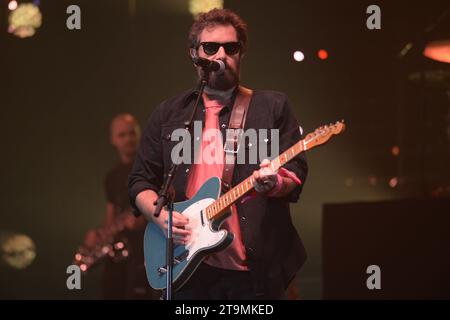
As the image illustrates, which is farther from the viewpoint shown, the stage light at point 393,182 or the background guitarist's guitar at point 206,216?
the stage light at point 393,182

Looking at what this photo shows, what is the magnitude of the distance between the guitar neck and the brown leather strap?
73mm

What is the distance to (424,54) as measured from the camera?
17.5ft

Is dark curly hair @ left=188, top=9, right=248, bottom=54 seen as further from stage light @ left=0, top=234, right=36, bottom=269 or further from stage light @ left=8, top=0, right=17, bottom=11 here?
stage light @ left=0, top=234, right=36, bottom=269

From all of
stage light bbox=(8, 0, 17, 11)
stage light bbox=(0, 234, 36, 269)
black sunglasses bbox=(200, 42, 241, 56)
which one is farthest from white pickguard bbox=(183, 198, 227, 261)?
stage light bbox=(8, 0, 17, 11)

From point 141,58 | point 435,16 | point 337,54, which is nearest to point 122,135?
point 141,58

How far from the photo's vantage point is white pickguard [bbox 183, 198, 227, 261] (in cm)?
349

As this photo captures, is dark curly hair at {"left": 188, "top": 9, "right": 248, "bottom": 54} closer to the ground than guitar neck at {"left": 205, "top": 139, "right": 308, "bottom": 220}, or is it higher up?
higher up

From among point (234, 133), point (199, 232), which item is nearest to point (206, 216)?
point (199, 232)

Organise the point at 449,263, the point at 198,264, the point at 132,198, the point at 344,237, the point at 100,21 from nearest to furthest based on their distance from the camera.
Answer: the point at 198,264
the point at 132,198
the point at 449,263
the point at 344,237
the point at 100,21

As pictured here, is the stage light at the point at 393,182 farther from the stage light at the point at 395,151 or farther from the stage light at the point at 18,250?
the stage light at the point at 18,250

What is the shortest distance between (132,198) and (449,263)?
2.21 m

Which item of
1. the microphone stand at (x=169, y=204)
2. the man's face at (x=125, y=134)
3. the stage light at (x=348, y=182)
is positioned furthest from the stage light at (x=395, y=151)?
the microphone stand at (x=169, y=204)

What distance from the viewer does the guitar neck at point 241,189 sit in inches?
137

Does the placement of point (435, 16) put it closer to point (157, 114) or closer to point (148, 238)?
point (157, 114)
